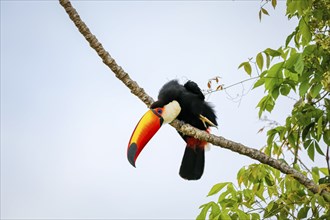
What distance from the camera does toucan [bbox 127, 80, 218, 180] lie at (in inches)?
183

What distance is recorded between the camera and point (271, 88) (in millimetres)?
3957

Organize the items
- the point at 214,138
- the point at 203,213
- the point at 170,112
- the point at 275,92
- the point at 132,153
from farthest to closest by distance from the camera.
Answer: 1. the point at 170,112
2. the point at 132,153
3. the point at 275,92
4. the point at 214,138
5. the point at 203,213

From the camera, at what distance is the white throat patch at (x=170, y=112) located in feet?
15.5

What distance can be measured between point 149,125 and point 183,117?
83 centimetres

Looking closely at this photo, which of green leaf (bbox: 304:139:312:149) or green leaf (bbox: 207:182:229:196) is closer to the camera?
green leaf (bbox: 207:182:229:196)

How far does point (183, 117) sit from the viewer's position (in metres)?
5.45

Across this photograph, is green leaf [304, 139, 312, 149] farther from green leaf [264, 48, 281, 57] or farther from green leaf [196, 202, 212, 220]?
green leaf [196, 202, 212, 220]

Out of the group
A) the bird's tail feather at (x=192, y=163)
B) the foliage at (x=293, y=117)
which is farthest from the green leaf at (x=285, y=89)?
the bird's tail feather at (x=192, y=163)

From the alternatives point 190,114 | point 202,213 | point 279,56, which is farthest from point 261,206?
point 190,114

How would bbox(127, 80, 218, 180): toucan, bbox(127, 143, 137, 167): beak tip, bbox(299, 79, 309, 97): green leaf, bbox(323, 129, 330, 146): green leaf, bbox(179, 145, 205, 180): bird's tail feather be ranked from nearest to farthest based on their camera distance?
1. bbox(299, 79, 309, 97): green leaf
2. bbox(323, 129, 330, 146): green leaf
3. bbox(127, 143, 137, 167): beak tip
4. bbox(127, 80, 218, 180): toucan
5. bbox(179, 145, 205, 180): bird's tail feather

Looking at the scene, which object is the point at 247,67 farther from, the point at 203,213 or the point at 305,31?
the point at 203,213

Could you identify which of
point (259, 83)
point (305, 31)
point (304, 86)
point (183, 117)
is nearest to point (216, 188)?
point (259, 83)

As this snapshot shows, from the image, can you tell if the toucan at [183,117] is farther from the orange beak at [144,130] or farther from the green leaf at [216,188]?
the green leaf at [216,188]

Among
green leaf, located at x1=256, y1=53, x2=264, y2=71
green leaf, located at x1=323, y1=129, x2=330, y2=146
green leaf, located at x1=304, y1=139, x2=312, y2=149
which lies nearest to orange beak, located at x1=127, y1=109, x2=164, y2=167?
green leaf, located at x1=256, y1=53, x2=264, y2=71
